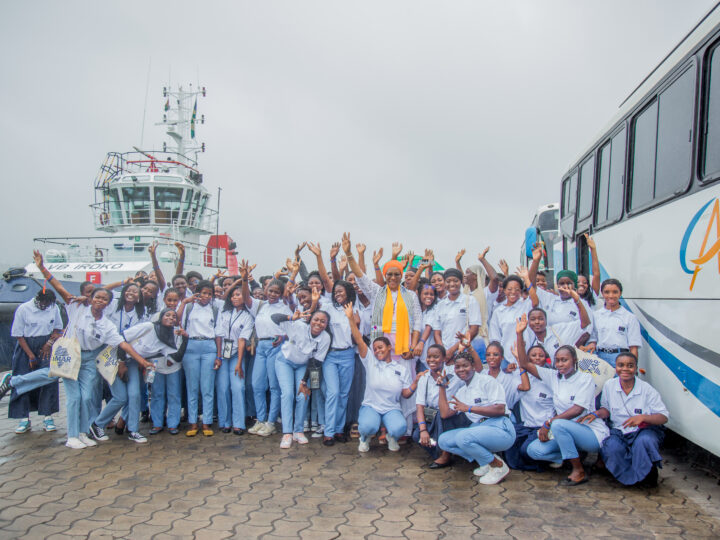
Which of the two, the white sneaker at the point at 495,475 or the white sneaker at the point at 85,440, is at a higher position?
the white sneaker at the point at 495,475

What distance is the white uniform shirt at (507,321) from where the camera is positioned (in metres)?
5.59

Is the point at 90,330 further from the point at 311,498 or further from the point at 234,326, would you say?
the point at 311,498

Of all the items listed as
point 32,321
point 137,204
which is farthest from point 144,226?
point 32,321

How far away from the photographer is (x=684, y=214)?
428 centimetres

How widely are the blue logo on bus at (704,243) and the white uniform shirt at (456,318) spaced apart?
82.0 inches

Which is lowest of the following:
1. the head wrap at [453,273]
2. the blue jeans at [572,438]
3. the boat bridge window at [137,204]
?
the blue jeans at [572,438]

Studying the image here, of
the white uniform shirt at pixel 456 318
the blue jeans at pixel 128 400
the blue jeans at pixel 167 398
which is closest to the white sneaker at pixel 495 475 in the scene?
the white uniform shirt at pixel 456 318

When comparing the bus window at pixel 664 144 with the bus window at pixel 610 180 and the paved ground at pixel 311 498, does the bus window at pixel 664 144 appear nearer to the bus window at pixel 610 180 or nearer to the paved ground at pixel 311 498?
the bus window at pixel 610 180

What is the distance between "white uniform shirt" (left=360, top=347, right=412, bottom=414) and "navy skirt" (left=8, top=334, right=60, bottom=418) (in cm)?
367

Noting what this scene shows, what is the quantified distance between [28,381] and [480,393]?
4957 millimetres

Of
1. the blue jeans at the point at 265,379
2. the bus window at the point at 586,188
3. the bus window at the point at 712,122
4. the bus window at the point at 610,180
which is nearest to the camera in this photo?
the bus window at the point at 712,122

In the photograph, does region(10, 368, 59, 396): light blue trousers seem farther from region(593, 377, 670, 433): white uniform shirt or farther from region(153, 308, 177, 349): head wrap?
region(593, 377, 670, 433): white uniform shirt

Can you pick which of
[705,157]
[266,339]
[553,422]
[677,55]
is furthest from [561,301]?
[266,339]

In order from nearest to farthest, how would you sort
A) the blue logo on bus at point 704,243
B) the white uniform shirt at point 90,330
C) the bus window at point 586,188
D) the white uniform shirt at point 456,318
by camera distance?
the blue logo on bus at point 704,243, the white uniform shirt at point 90,330, the white uniform shirt at point 456,318, the bus window at point 586,188
